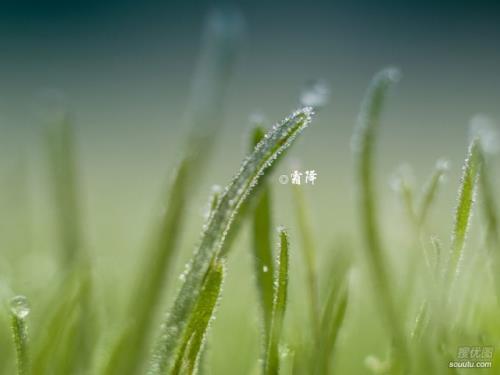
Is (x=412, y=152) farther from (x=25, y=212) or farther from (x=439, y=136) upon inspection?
(x=25, y=212)

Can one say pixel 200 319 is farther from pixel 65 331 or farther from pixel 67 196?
pixel 67 196

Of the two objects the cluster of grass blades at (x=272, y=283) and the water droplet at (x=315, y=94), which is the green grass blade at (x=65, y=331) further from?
the water droplet at (x=315, y=94)

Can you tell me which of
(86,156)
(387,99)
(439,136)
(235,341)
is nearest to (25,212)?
(235,341)

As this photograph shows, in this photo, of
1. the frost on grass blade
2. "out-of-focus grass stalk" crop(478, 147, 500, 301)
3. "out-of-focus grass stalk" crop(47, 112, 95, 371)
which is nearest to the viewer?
the frost on grass blade

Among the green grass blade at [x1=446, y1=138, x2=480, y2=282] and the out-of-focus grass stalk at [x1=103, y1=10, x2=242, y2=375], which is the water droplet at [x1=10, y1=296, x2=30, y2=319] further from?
the green grass blade at [x1=446, y1=138, x2=480, y2=282]

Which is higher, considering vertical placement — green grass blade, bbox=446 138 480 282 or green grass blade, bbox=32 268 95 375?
green grass blade, bbox=446 138 480 282

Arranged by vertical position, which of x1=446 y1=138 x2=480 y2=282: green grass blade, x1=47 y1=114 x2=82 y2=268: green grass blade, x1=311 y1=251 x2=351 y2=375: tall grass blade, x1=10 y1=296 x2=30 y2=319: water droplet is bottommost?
x1=311 y1=251 x2=351 y2=375: tall grass blade

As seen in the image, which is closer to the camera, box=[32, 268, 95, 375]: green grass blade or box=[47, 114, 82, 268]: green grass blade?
box=[32, 268, 95, 375]: green grass blade

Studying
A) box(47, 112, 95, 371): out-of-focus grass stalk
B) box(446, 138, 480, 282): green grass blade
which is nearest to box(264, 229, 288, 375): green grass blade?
box(446, 138, 480, 282): green grass blade

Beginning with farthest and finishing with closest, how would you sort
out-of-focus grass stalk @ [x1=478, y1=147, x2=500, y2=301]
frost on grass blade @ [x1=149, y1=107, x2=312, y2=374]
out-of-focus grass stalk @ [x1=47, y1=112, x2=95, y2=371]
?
out-of-focus grass stalk @ [x1=47, y1=112, x2=95, y2=371], out-of-focus grass stalk @ [x1=478, y1=147, x2=500, y2=301], frost on grass blade @ [x1=149, y1=107, x2=312, y2=374]
